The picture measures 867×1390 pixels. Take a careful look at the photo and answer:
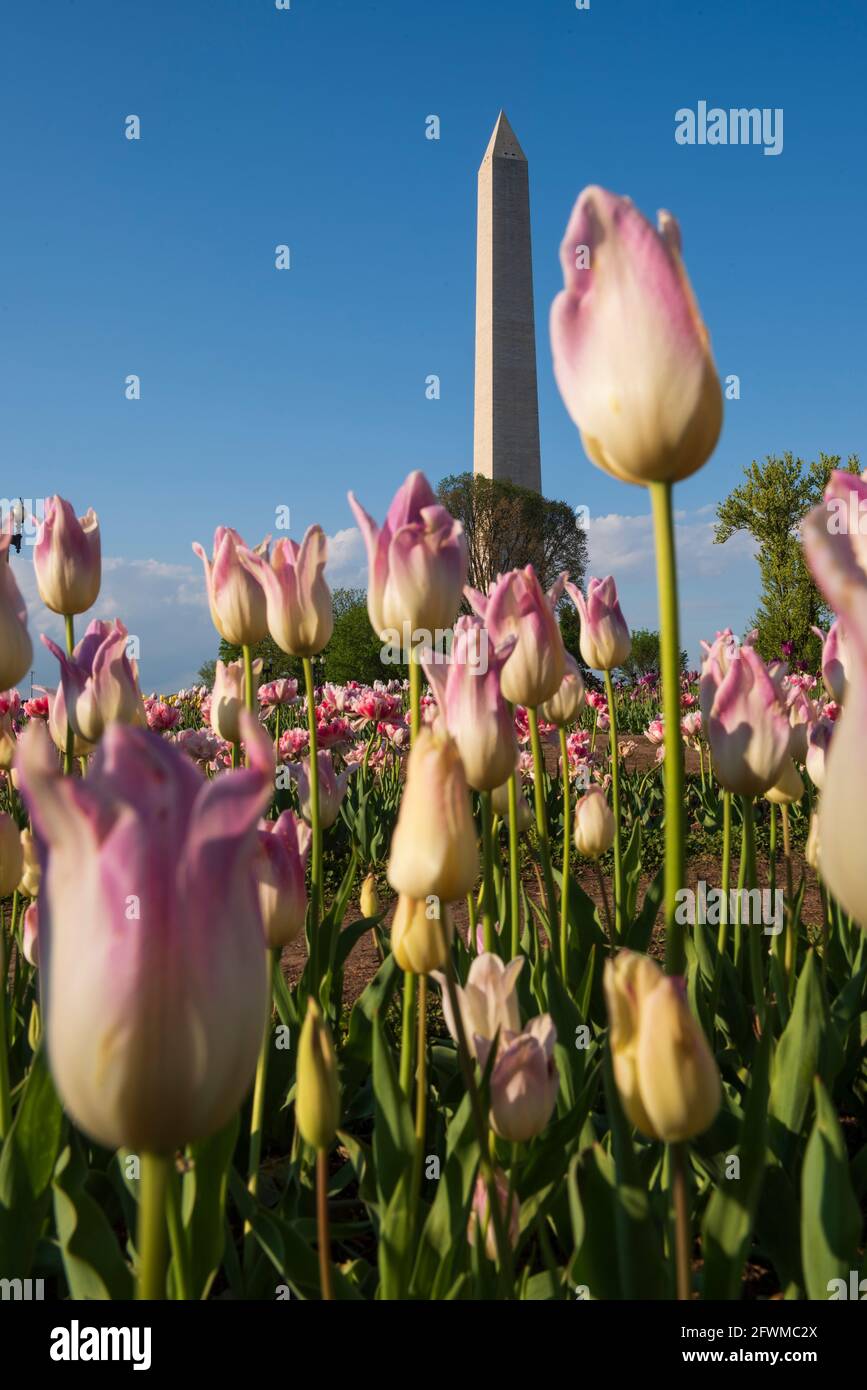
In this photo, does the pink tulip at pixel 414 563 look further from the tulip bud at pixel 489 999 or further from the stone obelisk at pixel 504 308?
the stone obelisk at pixel 504 308

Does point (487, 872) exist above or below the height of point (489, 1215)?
above

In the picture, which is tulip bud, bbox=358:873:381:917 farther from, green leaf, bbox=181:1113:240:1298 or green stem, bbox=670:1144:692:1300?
green stem, bbox=670:1144:692:1300

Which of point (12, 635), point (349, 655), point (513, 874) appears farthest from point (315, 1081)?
point (349, 655)

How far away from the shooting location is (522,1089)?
123 cm

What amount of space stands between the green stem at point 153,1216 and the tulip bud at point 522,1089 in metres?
0.51

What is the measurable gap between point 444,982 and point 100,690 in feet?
3.53

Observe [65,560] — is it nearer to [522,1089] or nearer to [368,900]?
[368,900]

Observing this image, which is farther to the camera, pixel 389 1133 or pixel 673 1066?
pixel 389 1133

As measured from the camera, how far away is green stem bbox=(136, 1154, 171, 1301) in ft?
2.53

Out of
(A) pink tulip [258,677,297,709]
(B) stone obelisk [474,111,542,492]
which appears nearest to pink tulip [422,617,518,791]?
(A) pink tulip [258,677,297,709]

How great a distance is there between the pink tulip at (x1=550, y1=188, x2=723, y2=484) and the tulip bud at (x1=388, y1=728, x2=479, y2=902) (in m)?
0.35

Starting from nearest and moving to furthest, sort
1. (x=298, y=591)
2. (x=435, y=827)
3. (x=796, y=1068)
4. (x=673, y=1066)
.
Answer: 1. (x=673, y=1066)
2. (x=435, y=827)
3. (x=796, y=1068)
4. (x=298, y=591)
